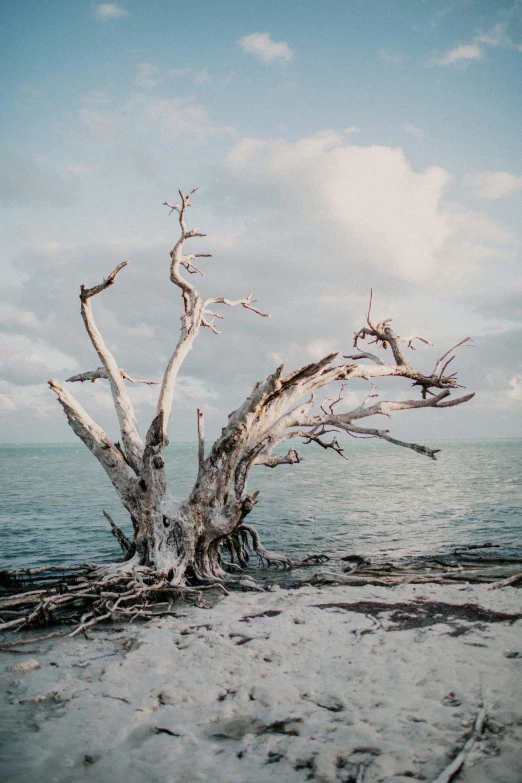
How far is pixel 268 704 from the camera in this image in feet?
12.3

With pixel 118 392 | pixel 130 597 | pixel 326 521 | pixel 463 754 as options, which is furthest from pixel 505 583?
pixel 326 521

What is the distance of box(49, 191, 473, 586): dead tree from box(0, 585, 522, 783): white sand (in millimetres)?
2551

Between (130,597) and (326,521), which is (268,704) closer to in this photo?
(130,597)

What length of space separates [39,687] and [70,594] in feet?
7.83

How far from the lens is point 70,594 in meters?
6.48

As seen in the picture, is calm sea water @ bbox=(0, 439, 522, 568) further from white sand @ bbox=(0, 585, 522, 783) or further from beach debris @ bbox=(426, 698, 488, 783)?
beach debris @ bbox=(426, 698, 488, 783)

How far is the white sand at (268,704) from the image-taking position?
2.99 metres

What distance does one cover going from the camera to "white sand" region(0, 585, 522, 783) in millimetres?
2988

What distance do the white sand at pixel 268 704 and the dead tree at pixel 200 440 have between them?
2.55m

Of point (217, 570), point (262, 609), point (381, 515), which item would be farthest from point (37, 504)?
point (262, 609)

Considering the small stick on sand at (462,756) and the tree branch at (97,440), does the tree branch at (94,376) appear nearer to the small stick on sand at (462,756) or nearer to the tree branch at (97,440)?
the tree branch at (97,440)

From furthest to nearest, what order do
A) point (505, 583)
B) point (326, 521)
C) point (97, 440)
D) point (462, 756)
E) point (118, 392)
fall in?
1. point (326, 521)
2. point (118, 392)
3. point (97, 440)
4. point (505, 583)
5. point (462, 756)

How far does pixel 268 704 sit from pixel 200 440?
5.28 meters

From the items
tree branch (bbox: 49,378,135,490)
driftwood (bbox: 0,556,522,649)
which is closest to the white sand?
driftwood (bbox: 0,556,522,649)
